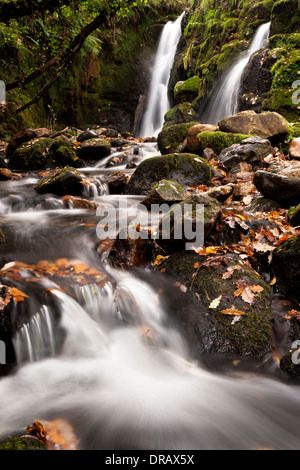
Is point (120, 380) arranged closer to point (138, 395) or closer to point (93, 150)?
point (138, 395)

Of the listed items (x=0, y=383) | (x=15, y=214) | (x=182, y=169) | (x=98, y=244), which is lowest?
(x=0, y=383)

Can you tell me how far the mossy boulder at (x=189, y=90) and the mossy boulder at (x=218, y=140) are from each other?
799cm

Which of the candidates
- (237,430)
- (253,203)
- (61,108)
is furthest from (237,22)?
(237,430)

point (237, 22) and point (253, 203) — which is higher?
point (237, 22)

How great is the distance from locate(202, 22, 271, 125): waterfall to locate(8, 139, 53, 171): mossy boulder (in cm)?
703

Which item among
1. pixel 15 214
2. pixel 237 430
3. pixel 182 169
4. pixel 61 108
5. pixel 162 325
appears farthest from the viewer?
pixel 61 108

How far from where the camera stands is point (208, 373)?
2.56 metres

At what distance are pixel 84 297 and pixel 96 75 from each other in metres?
18.1

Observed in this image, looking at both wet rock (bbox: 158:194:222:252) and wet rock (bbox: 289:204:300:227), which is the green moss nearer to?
wet rock (bbox: 158:194:222:252)

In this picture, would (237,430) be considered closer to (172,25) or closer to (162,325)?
(162,325)

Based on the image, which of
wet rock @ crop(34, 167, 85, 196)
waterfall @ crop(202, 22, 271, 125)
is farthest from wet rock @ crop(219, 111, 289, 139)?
wet rock @ crop(34, 167, 85, 196)

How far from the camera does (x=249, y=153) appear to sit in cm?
632

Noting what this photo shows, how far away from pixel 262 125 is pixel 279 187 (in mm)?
3820

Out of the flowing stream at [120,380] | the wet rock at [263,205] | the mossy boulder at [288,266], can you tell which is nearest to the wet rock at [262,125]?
the wet rock at [263,205]
